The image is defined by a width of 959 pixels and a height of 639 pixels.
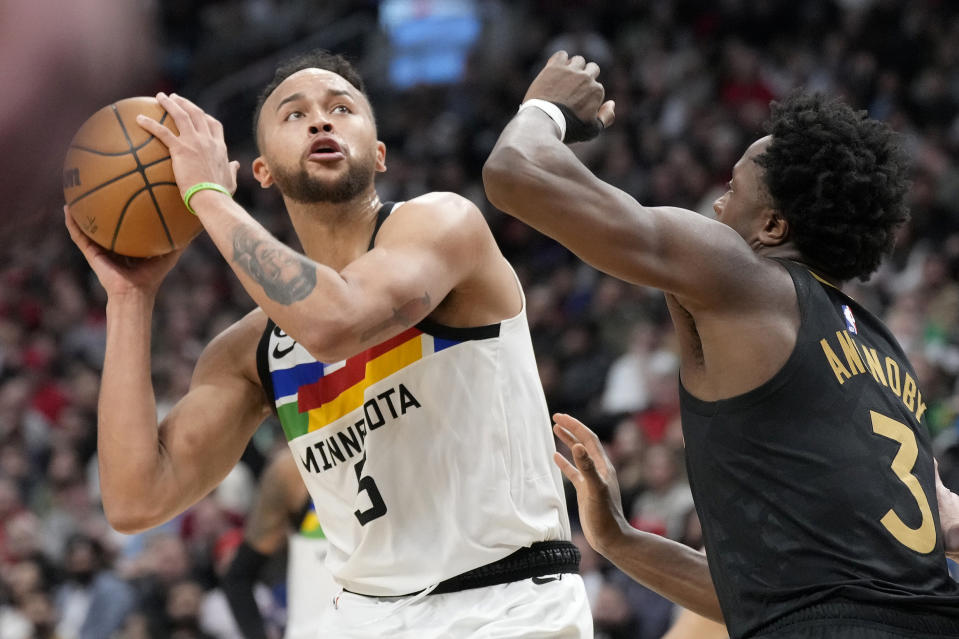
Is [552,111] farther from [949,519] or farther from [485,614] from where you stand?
[949,519]

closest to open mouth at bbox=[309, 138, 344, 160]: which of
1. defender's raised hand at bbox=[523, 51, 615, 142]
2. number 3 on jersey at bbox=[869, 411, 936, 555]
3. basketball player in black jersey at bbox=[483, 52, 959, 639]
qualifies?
defender's raised hand at bbox=[523, 51, 615, 142]

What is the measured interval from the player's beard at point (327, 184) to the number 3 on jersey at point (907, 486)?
157cm

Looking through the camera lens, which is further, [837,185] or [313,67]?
[313,67]

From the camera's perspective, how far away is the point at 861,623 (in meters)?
2.42

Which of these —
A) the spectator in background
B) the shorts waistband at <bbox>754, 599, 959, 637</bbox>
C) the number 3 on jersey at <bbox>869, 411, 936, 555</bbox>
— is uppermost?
the number 3 on jersey at <bbox>869, 411, 936, 555</bbox>

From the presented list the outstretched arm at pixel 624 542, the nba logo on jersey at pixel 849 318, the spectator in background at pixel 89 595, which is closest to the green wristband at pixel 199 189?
the outstretched arm at pixel 624 542

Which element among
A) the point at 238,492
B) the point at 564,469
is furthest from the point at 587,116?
the point at 238,492

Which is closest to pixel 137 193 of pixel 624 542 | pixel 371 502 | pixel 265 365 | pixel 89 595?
pixel 265 365

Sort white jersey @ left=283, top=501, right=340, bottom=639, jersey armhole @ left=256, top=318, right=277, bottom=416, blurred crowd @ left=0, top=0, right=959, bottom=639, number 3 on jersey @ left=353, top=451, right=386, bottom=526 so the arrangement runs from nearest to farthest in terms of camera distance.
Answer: number 3 on jersey @ left=353, top=451, right=386, bottom=526 → jersey armhole @ left=256, top=318, right=277, bottom=416 → white jersey @ left=283, top=501, right=340, bottom=639 → blurred crowd @ left=0, top=0, right=959, bottom=639

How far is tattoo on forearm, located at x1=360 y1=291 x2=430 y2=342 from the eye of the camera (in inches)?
110

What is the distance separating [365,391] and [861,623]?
142cm

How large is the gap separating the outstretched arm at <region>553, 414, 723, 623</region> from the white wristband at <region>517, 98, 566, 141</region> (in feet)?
2.76

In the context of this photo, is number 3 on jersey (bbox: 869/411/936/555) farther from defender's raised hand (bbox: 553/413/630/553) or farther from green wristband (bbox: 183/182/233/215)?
green wristband (bbox: 183/182/233/215)

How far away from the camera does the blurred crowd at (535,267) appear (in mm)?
7715
